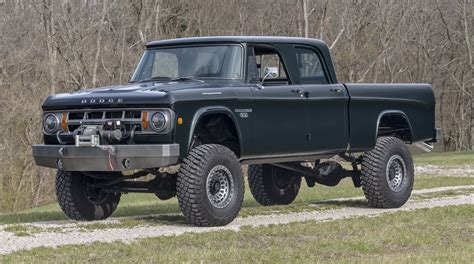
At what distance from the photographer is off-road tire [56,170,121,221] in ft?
39.7

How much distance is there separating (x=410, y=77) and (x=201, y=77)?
50384mm

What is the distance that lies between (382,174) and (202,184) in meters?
3.57

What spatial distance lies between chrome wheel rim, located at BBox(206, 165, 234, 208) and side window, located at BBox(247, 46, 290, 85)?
4.77 ft

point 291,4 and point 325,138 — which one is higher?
point 291,4

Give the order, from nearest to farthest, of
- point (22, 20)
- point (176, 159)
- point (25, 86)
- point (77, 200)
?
point (176, 159) → point (77, 200) → point (25, 86) → point (22, 20)

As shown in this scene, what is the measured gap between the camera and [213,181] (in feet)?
37.5

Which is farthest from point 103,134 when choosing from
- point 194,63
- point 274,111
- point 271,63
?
point 271,63

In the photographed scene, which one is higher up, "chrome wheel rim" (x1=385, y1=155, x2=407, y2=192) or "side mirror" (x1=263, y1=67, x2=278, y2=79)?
"side mirror" (x1=263, y1=67, x2=278, y2=79)

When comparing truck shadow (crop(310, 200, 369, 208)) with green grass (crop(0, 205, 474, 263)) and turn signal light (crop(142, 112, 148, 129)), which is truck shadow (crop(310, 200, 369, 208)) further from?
turn signal light (crop(142, 112, 148, 129))

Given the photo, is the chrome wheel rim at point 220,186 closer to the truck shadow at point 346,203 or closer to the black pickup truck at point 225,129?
the black pickup truck at point 225,129

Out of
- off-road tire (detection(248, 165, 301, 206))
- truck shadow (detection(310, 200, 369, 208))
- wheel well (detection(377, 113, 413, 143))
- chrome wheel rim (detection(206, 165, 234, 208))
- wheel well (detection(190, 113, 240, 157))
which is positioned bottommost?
truck shadow (detection(310, 200, 369, 208))

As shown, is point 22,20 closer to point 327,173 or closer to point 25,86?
point 25,86

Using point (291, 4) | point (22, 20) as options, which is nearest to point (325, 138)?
point (22, 20)

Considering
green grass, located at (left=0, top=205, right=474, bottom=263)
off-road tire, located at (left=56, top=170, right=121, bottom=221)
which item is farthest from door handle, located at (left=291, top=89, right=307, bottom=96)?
off-road tire, located at (left=56, top=170, right=121, bottom=221)
